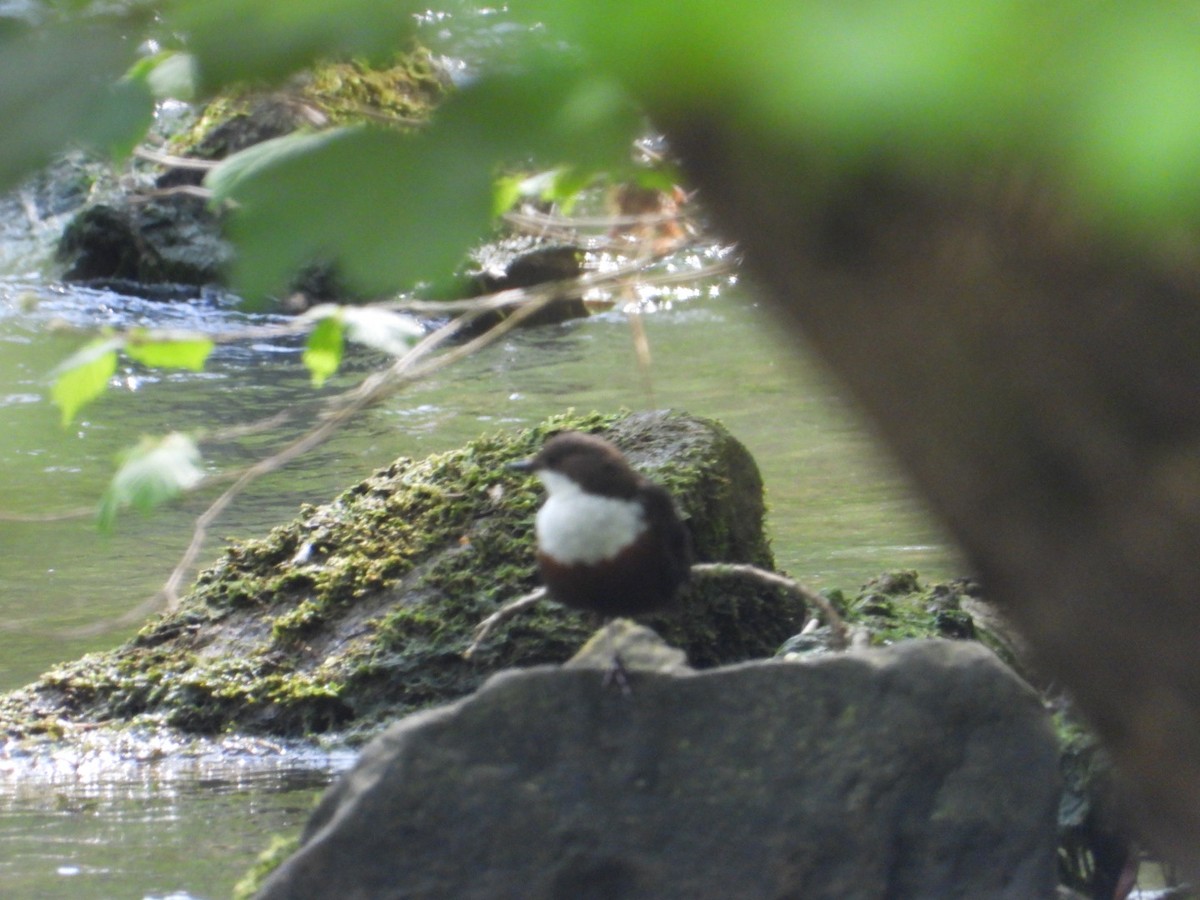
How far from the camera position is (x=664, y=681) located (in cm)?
328

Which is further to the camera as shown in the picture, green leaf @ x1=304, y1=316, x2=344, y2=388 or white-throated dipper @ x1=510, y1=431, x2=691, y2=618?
white-throated dipper @ x1=510, y1=431, x2=691, y2=618

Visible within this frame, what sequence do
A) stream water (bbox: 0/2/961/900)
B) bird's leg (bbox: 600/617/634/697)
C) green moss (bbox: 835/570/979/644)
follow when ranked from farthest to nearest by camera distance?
green moss (bbox: 835/570/979/644) → stream water (bbox: 0/2/961/900) → bird's leg (bbox: 600/617/634/697)

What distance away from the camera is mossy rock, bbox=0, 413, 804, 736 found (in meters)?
4.96

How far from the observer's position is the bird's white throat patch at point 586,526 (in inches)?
135

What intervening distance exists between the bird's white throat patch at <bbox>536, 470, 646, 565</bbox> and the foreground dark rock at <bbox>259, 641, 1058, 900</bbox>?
1.02 ft

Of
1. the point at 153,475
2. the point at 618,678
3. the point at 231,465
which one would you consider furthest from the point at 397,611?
the point at 231,465

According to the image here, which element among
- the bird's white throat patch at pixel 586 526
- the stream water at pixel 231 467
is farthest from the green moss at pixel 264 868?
the bird's white throat patch at pixel 586 526

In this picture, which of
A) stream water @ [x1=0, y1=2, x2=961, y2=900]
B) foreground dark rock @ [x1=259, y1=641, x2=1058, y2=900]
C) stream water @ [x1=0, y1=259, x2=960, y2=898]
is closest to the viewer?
foreground dark rock @ [x1=259, y1=641, x2=1058, y2=900]

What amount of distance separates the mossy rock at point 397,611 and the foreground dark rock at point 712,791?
60.8 inches

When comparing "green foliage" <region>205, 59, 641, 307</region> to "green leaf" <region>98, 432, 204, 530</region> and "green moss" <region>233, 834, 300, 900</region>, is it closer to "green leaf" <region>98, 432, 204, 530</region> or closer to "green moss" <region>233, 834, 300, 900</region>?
"green leaf" <region>98, 432, 204, 530</region>

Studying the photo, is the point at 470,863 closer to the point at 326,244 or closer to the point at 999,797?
the point at 999,797

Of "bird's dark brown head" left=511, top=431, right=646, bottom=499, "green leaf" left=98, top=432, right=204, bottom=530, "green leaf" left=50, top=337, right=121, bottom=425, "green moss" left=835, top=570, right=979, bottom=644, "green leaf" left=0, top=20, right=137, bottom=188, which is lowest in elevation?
"green moss" left=835, top=570, right=979, bottom=644

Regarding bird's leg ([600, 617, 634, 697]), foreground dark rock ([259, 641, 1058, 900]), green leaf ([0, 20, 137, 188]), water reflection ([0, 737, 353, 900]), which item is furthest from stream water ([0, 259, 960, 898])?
bird's leg ([600, 617, 634, 697])

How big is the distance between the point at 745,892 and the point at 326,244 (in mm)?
2759
